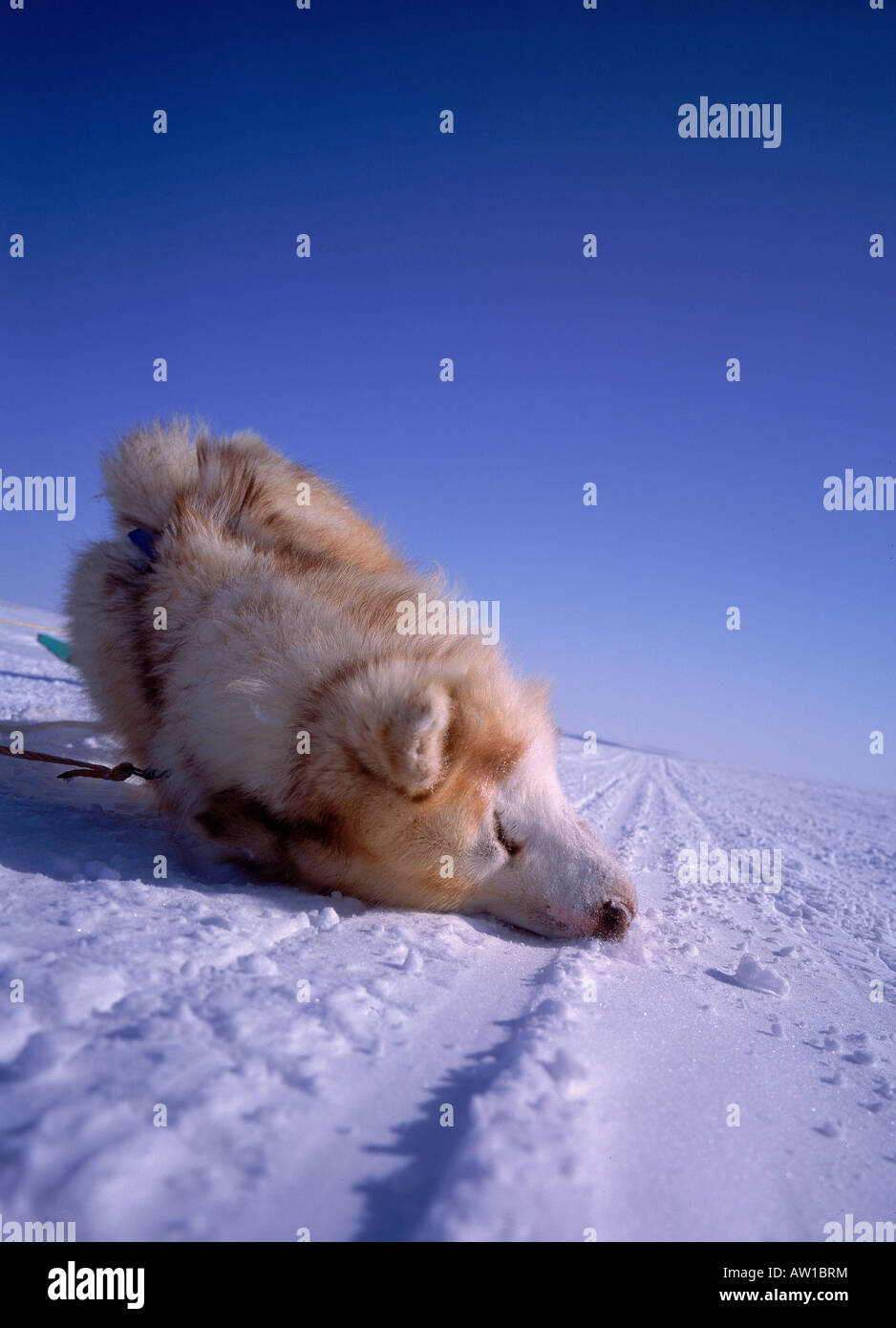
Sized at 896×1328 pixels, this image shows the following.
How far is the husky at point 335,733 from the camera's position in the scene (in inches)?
98.0

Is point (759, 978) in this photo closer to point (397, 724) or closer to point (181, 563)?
point (397, 724)

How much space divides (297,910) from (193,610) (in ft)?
4.16

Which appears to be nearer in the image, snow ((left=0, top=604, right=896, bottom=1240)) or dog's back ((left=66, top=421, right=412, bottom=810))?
snow ((left=0, top=604, right=896, bottom=1240))

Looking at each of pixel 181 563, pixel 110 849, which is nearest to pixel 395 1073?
pixel 110 849

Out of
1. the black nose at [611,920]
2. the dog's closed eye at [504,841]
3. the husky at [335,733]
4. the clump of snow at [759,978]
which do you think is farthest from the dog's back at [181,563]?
the clump of snow at [759,978]

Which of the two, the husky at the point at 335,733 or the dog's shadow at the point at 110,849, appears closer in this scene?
the dog's shadow at the point at 110,849

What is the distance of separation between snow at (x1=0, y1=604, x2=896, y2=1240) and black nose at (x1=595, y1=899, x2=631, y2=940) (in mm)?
77

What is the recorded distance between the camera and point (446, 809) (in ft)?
8.38

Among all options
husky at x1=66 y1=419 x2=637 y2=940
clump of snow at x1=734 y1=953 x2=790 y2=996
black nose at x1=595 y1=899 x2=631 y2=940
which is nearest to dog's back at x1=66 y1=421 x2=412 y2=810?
husky at x1=66 y1=419 x2=637 y2=940

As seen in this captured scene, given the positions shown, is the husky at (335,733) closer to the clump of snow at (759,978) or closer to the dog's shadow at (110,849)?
the dog's shadow at (110,849)

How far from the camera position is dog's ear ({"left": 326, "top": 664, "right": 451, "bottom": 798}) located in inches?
90.4

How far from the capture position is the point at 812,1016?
223 centimetres

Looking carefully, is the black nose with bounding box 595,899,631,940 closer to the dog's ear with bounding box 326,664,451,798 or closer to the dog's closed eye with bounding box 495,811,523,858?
the dog's closed eye with bounding box 495,811,523,858
